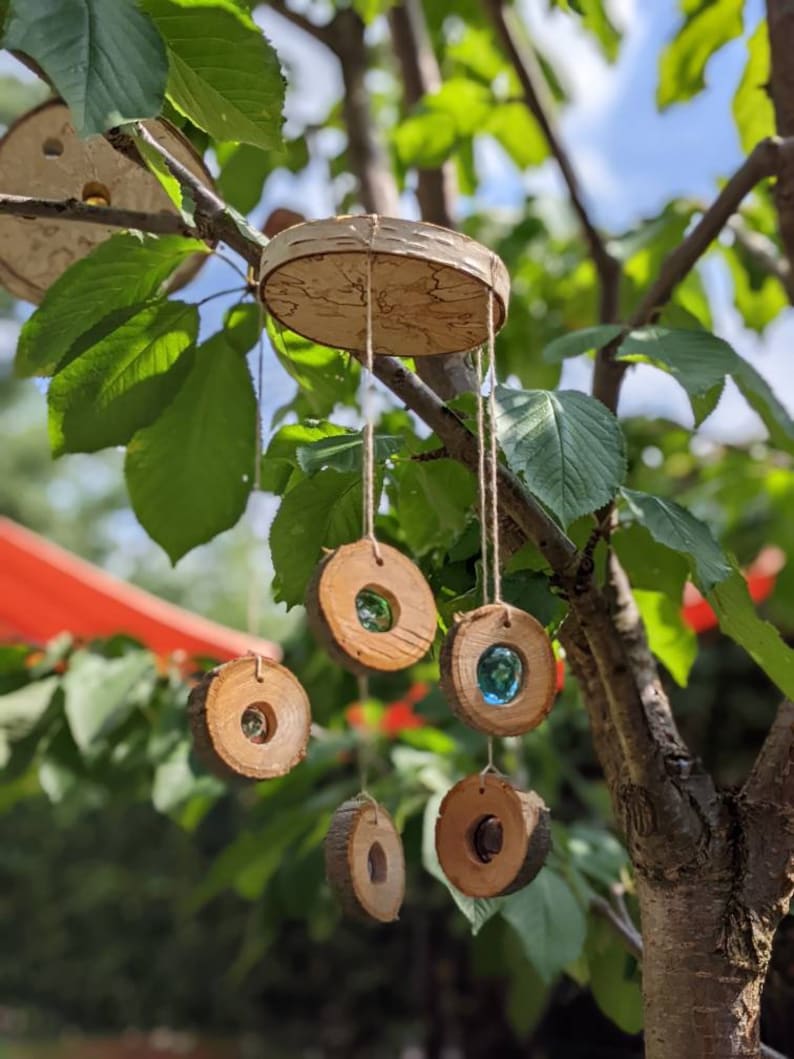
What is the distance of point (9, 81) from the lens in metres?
7.61

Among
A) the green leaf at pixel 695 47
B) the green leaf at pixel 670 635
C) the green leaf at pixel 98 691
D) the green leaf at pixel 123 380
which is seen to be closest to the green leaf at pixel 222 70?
the green leaf at pixel 123 380

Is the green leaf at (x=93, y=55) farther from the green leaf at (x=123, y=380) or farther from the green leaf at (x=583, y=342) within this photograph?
the green leaf at (x=583, y=342)

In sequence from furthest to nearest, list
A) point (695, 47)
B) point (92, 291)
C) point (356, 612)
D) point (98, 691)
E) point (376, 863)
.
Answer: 1. point (695, 47)
2. point (98, 691)
3. point (92, 291)
4. point (376, 863)
5. point (356, 612)

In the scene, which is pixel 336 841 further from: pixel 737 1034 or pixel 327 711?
pixel 327 711

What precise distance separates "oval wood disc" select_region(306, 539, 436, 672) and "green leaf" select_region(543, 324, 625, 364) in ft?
1.03

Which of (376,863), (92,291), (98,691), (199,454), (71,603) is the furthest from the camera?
(71,603)

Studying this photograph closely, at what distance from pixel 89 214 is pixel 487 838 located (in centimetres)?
37

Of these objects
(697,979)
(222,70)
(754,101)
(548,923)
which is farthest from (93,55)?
(754,101)

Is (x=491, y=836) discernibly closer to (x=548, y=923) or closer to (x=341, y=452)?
(x=341, y=452)

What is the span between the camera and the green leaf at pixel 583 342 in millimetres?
796

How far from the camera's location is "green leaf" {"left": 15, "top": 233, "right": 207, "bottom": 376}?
2.37 ft

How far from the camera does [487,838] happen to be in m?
0.59

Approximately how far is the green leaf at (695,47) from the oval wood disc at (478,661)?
34.6 inches

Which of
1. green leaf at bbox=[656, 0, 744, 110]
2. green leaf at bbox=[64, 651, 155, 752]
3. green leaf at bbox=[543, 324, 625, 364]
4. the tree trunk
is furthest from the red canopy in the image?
the tree trunk
